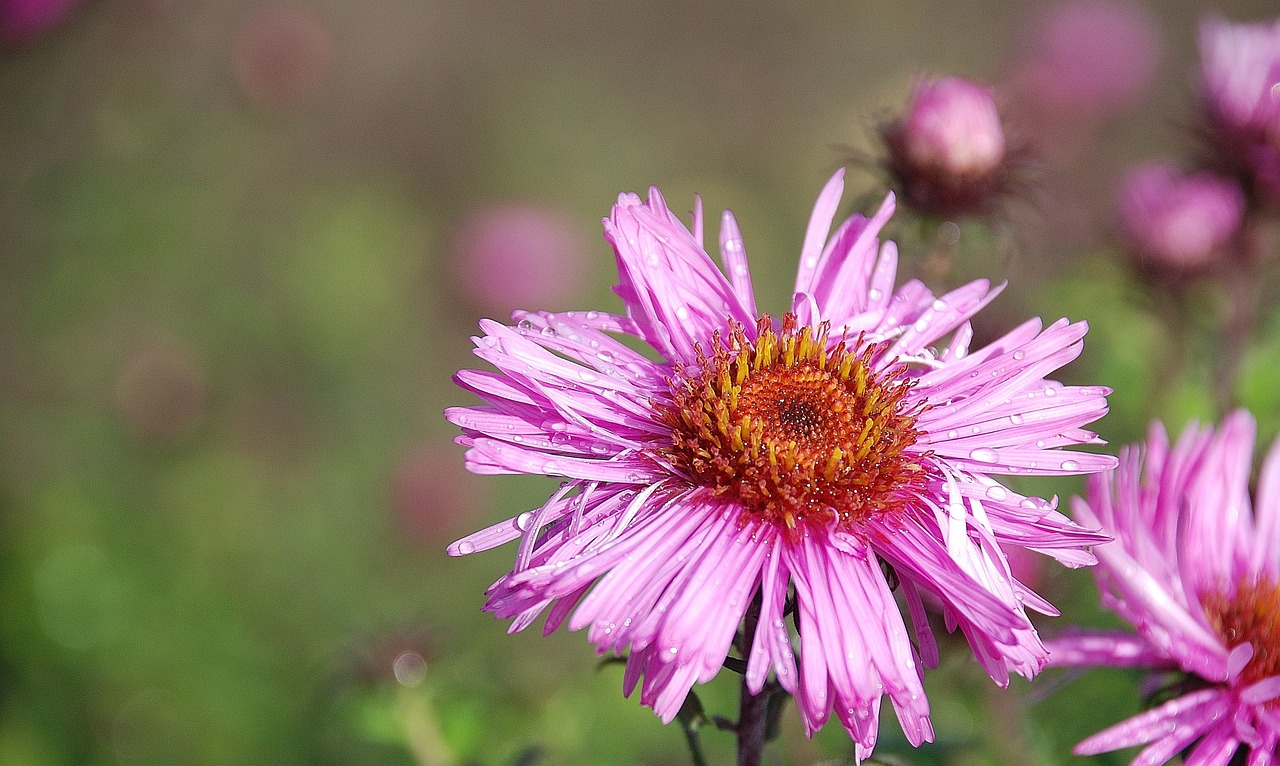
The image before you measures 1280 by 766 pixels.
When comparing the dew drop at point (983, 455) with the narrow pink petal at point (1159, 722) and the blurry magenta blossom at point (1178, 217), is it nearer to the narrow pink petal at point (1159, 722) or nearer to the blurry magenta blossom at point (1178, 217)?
the narrow pink petal at point (1159, 722)

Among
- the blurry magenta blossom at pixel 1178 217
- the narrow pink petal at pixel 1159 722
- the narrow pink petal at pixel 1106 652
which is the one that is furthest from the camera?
the blurry magenta blossom at pixel 1178 217

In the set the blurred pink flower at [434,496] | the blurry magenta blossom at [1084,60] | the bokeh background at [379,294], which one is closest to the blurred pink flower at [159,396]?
the bokeh background at [379,294]

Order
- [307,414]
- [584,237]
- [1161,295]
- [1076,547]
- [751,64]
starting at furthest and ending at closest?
[751,64] < [584,237] < [307,414] < [1161,295] < [1076,547]

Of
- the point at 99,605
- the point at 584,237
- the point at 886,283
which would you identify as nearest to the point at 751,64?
the point at 584,237

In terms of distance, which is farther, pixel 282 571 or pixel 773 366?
pixel 282 571

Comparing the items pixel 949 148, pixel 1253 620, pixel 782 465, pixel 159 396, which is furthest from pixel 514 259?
pixel 1253 620

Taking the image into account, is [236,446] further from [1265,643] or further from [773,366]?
[1265,643]

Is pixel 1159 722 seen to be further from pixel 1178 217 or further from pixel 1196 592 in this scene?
pixel 1178 217
